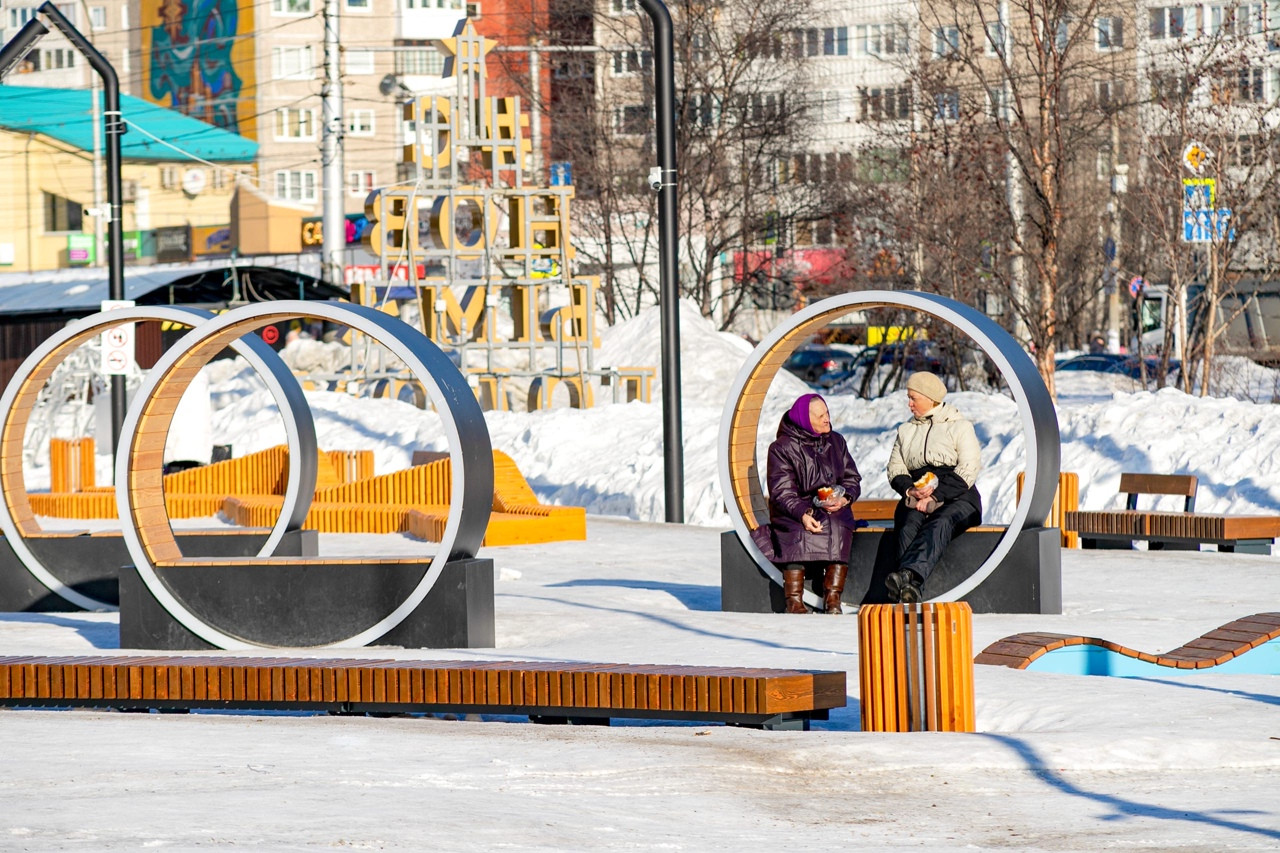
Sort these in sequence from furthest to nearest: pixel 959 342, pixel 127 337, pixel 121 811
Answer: pixel 959 342, pixel 127 337, pixel 121 811

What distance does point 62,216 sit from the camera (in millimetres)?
78812

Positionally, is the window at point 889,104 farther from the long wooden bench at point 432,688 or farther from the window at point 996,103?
the long wooden bench at point 432,688

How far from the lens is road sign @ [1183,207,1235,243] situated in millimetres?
19562

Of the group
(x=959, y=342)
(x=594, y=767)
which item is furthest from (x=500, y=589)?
(x=959, y=342)

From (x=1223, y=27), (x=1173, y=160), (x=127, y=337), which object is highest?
(x=1223, y=27)

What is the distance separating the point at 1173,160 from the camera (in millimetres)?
24109

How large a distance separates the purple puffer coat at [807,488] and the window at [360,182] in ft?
243

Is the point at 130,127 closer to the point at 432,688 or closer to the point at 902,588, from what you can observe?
the point at 902,588

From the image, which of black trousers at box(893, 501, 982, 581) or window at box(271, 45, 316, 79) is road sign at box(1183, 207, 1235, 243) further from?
window at box(271, 45, 316, 79)

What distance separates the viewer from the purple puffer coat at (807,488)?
40.2ft

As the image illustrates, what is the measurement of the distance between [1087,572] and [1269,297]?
1303 inches

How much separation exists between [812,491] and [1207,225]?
9939 mm

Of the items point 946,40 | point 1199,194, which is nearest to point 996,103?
point 946,40

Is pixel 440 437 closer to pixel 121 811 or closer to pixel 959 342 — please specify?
pixel 959 342
